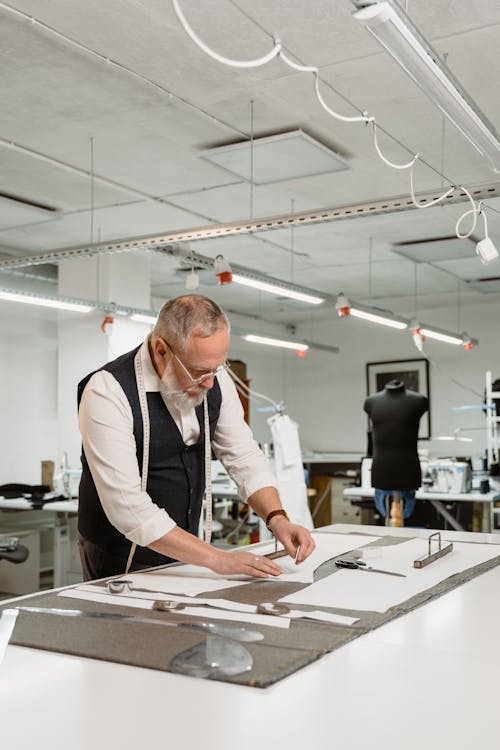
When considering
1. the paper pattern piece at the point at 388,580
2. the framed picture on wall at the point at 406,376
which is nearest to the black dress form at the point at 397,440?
the paper pattern piece at the point at 388,580

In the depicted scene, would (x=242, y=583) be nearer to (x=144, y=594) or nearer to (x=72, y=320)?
(x=144, y=594)

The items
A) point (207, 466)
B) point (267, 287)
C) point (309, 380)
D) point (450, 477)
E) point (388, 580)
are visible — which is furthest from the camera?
point (309, 380)

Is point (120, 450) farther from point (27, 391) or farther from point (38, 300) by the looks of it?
point (27, 391)

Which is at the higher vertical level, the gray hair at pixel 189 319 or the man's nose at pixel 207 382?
the gray hair at pixel 189 319

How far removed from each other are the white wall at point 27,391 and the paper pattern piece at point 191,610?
21.5 feet

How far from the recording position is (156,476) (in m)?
2.29

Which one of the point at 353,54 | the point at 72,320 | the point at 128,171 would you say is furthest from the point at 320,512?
the point at 353,54

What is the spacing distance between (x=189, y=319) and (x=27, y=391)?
21.3 feet

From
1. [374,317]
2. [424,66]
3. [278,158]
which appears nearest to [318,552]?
[424,66]

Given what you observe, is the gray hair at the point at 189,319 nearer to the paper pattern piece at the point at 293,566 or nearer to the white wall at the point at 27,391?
the paper pattern piece at the point at 293,566

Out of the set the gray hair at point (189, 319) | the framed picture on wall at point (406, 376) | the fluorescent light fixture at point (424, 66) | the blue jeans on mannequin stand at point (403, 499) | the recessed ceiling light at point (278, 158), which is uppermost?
the recessed ceiling light at point (278, 158)

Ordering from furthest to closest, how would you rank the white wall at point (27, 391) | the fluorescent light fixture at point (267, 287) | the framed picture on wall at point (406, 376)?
→ the framed picture on wall at point (406, 376), the white wall at point (27, 391), the fluorescent light fixture at point (267, 287)

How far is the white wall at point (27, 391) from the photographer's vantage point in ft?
26.4

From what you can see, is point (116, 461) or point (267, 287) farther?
point (267, 287)
